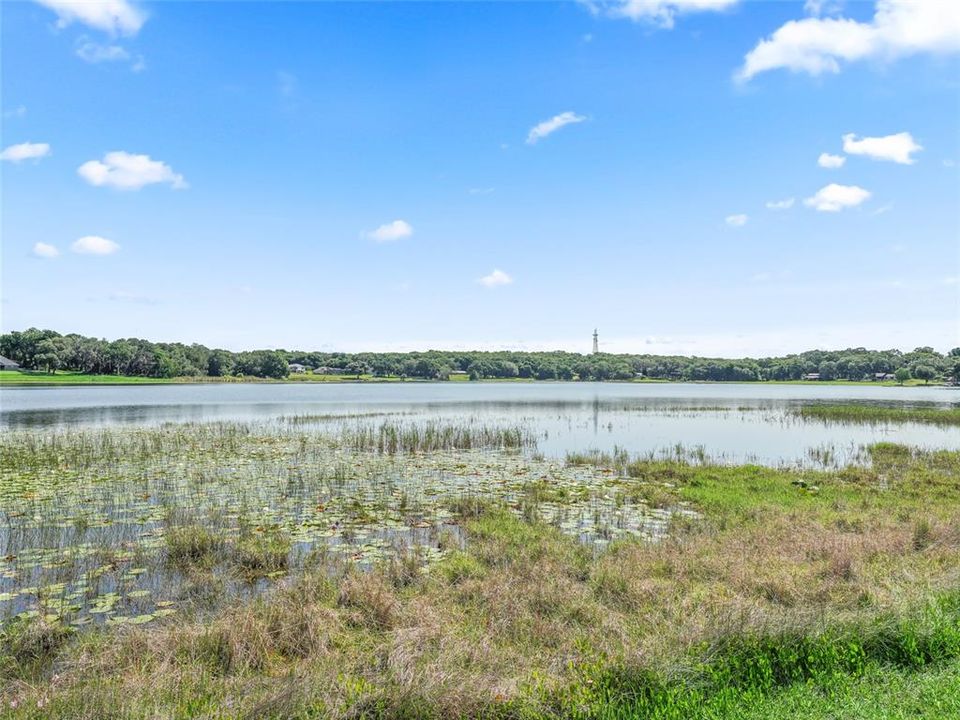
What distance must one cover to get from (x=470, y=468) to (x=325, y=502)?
597 centimetres

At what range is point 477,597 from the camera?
7309mm

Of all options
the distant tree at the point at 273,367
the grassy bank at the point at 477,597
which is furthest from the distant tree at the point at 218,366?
the grassy bank at the point at 477,597

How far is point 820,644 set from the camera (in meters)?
5.36

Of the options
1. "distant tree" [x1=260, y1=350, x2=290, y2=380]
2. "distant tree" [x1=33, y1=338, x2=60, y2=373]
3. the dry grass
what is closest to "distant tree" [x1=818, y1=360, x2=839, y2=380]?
"distant tree" [x1=260, y1=350, x2=290, y2=380]

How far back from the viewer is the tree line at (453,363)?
4232 inches

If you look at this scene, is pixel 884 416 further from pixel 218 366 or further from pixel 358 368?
pixel 358 368

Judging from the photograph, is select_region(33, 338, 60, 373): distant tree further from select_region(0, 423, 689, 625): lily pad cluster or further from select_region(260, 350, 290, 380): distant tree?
select_region(0, 423, 689, 625): lily pad cluster

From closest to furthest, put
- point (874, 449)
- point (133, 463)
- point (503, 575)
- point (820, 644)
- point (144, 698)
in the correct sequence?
point (144, 698), point (820, 644), point (503, 575), point (133, 463), point (874, 449)

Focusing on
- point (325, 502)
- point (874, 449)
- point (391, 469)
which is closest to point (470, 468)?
point (391, 469)

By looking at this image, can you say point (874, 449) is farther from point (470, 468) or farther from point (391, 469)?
point (391, 469)

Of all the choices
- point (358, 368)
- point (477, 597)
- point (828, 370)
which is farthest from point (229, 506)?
point (828, 370)

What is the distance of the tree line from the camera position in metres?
108

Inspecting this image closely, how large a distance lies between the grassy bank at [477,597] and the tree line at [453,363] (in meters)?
110

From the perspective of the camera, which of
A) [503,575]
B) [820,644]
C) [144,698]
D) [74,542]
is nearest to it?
[144,698]
